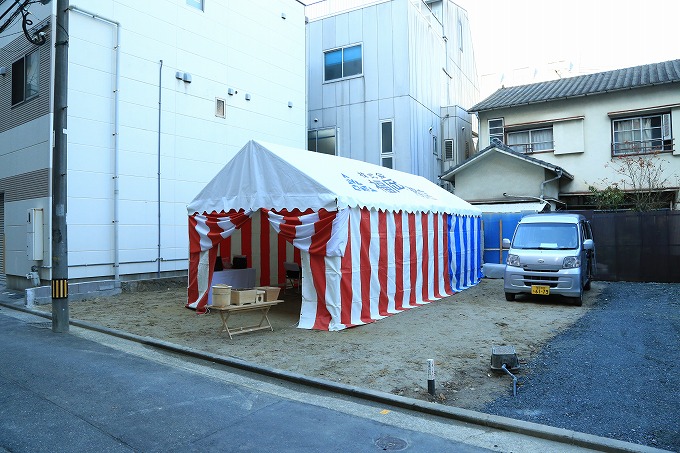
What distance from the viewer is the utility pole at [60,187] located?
8.26 m

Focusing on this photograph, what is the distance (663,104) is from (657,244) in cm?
643

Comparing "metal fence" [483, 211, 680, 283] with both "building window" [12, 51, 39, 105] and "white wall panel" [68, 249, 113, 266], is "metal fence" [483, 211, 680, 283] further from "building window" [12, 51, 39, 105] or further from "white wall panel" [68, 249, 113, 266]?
"building window" [12, 51, 39, 105]

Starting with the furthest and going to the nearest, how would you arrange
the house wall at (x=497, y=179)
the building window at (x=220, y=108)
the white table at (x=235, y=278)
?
1. the house wall at (x=497, y=179)
2. the building window at (x=220, y=108)
3. the white table at (x=235, y=278)

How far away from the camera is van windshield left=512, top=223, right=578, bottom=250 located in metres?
10.7

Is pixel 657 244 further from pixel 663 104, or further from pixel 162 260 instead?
pixel 162 260

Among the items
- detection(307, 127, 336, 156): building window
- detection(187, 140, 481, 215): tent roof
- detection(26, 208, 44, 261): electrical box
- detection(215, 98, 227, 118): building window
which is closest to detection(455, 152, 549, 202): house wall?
detection(307, 127, 336, 156): building window

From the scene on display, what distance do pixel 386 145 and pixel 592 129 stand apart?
7802 mm

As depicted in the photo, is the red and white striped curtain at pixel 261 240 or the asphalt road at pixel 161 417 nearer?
the asphalt road at pixel 161 417

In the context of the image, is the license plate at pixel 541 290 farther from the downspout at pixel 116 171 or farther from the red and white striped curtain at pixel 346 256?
the downspout at pixel 116 171

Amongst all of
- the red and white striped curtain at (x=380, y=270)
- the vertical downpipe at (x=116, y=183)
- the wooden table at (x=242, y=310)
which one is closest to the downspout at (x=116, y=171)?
the vertical downpipe at (x=116, y=183)

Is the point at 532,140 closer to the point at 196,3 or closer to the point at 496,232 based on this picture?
the point at 496,232

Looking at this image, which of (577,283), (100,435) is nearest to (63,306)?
(100,435)

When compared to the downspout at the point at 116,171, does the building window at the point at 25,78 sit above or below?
above

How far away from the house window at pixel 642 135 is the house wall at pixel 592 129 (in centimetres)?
24
